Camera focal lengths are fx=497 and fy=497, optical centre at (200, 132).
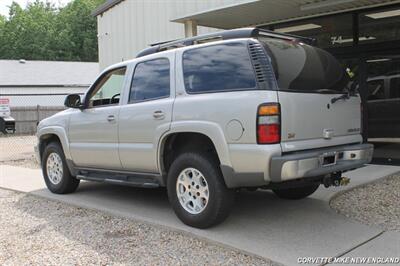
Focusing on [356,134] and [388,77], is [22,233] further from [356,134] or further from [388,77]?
[388,77]

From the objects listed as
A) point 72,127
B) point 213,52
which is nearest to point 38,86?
point 72,127

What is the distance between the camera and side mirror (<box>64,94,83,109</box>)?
23.4 feet

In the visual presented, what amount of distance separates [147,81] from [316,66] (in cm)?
209

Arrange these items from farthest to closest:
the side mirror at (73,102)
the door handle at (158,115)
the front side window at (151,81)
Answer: the side mirror at (73,102)
the front side window at (151,81)
the door handle at (158,115)

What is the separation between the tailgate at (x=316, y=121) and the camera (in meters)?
4.89

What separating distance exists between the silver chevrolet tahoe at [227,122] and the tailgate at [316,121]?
0.01 m

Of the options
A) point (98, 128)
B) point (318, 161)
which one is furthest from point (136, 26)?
point (318, 161)

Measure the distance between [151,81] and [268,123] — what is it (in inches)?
77.4

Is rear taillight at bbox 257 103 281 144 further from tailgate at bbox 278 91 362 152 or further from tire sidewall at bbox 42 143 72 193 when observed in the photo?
tire sidewall at bbox 42 143 72 193

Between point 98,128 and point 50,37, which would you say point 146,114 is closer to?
point 98,128

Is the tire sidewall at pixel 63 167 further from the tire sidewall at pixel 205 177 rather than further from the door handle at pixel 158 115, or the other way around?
the tire sidewall at pixel 205 177

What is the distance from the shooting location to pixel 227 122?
5.04 m

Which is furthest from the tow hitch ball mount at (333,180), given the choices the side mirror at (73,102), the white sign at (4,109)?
the white sign at (4,109)

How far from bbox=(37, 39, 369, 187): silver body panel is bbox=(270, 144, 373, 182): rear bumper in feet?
0.07
